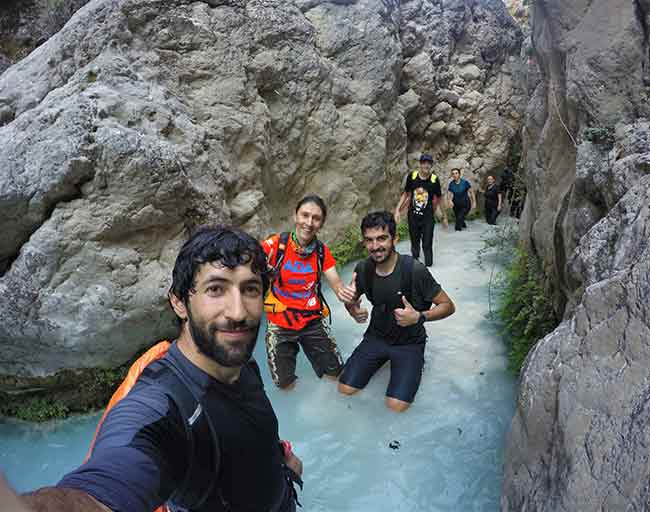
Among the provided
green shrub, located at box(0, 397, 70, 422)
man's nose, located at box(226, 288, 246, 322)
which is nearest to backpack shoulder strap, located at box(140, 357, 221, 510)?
man's nose, located at box(226, 288, 246, 322)

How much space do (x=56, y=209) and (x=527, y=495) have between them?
16.6ft

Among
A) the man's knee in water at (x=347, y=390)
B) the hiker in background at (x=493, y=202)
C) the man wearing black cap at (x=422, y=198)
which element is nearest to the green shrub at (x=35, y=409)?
the man's knee in water at (x=347, y=390)

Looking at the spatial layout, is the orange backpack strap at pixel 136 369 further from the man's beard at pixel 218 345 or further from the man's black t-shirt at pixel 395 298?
the man's black t-shirt at pixel 395 298

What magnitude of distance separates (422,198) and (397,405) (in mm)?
4089

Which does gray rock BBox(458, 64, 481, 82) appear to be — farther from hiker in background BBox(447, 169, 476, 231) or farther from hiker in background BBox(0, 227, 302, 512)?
hiker in background BBox(0, 227, 302, 512)

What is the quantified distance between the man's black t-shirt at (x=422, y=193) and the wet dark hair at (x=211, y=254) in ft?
19.3

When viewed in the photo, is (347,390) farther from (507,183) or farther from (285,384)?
(507,183)

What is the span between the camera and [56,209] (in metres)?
4.78

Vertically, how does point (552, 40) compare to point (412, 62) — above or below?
below

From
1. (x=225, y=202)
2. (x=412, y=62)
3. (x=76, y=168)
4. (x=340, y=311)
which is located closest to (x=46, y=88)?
(x=76, y=168)

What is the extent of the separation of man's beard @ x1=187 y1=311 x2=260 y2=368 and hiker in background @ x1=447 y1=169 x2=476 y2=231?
9590 mm

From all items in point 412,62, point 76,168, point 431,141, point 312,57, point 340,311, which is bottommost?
point 340,311

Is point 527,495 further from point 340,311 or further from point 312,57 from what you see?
point 312,57

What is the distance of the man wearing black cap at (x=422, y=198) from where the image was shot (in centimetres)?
750
